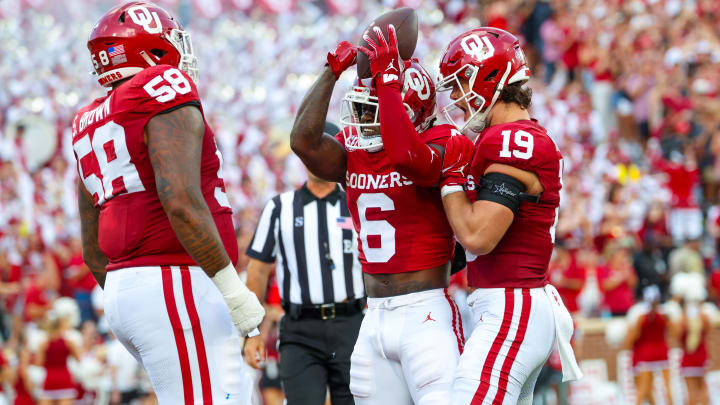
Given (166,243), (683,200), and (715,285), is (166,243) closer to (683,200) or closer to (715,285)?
(715,285)

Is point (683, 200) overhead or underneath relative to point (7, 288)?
overhead

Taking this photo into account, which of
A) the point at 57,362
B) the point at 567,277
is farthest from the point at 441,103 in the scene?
the point at 57,362

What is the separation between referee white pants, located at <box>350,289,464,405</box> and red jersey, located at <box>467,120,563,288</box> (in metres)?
0.24

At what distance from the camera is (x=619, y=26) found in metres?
18.5

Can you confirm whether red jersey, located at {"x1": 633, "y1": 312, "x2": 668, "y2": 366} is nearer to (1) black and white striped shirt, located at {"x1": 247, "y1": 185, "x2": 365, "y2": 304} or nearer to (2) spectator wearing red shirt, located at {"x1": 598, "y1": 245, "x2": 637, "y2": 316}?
(2) spectator wearing red shirt, located at {"x1": 598, "y1": 245, "x2": 637, "y2": 316}

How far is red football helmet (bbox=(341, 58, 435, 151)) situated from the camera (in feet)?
13.5

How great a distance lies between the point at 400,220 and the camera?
411 centimetres

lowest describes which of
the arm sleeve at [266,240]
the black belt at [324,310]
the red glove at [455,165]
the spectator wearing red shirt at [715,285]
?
the spectator wearing red shirt at [715,285]

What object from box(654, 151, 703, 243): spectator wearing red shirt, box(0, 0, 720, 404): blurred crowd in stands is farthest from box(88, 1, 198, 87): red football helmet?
box(654, 151, 703, 243): spectator wearing red shirt

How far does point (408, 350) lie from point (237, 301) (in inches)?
31.4

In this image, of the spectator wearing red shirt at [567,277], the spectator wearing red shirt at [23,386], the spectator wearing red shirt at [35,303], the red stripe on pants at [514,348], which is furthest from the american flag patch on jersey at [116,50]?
the spectator wearing red shirt at [567,277]

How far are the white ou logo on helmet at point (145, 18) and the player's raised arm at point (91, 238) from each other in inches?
31.5

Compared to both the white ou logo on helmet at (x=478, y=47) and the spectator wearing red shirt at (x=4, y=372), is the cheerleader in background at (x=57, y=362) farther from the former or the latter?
the white ou logo on helmet at (x=478, y=47)

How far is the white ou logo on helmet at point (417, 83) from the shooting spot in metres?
4.11
